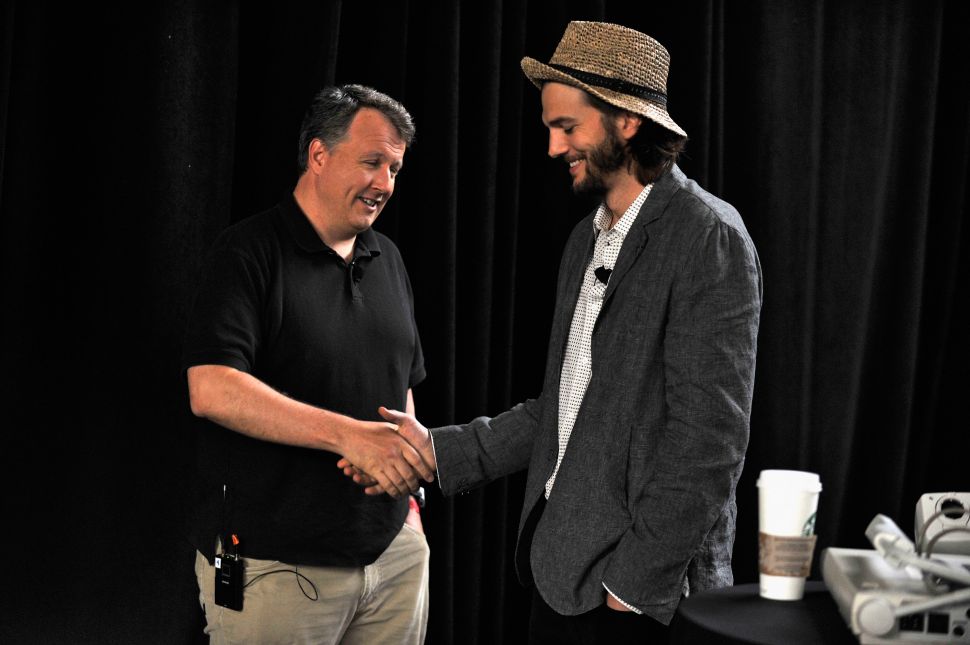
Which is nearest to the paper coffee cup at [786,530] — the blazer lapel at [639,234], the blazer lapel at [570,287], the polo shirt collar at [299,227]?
the blazer lapel at [639,234]

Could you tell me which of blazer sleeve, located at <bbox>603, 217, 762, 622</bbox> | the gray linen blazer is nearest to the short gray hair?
the gray linen blazer

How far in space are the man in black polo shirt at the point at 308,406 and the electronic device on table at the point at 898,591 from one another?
106cm

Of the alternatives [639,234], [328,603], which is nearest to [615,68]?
[639,234]

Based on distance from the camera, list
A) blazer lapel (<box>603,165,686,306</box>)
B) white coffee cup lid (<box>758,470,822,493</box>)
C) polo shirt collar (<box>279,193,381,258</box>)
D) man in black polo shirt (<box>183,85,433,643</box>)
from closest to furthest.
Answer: white coffee cup lid (<box>758,470,822,493</box>) < blazer lapel (<box>603,165,686,306</box>) < man in black polo shirt (<box>183,85,433,643</box>) < polo shirt collar (<box>279,193,381,258</box>)

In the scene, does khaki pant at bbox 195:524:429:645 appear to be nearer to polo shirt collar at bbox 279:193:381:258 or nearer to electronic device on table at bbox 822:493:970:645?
polo shirt collar at bbox 279:193:381:258

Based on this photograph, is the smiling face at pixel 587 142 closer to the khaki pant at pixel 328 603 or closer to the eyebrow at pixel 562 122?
the eyebrow at pixel 562 122

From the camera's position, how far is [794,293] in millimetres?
3355

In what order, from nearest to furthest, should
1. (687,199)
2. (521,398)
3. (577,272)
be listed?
(687,199), (577,272), (521,398)

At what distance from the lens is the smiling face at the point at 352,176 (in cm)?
228

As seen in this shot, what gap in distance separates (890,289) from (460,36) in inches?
65.6

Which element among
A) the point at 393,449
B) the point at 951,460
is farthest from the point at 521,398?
the point at 951,460

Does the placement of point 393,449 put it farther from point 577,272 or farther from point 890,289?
point 890,289

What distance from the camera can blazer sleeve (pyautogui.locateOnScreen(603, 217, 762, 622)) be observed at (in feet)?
5.36

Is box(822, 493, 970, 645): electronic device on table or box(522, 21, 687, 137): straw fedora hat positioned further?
box(522, 21, 687, 137): straw fedora hat
